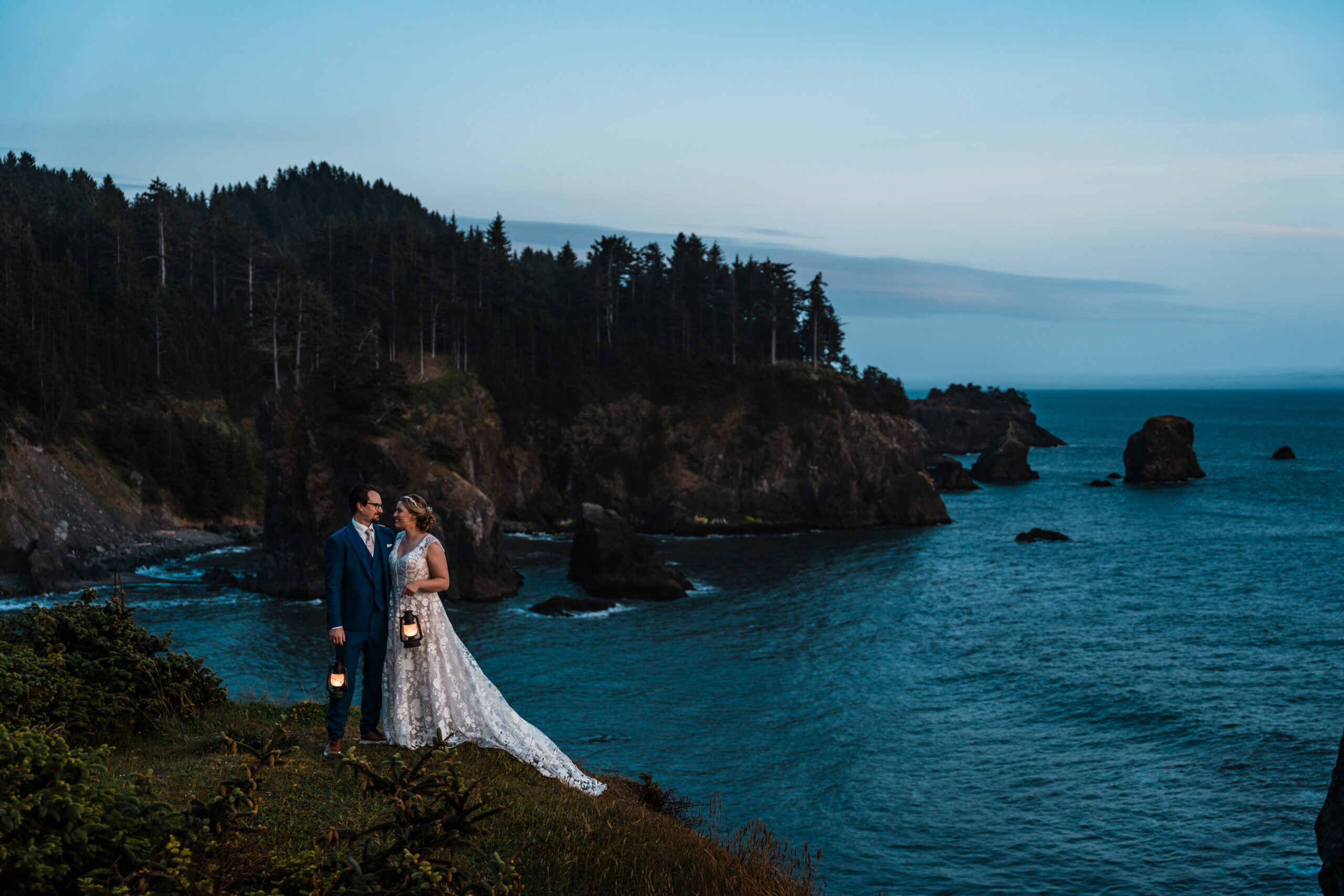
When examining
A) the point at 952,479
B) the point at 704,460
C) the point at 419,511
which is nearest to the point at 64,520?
the point at 704,460

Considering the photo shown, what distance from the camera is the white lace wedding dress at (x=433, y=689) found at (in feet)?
33.5

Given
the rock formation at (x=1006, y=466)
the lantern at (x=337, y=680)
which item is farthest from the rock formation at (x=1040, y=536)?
the lantern at (x=337, y=680)

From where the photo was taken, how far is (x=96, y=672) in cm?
1095

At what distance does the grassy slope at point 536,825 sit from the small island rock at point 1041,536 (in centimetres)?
6935

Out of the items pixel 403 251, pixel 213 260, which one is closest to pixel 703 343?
pixel 403 251

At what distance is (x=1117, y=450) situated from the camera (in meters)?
157

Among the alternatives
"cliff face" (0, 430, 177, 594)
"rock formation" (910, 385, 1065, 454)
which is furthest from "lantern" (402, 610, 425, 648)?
"rock formation" (910, 385, 1065, 454)

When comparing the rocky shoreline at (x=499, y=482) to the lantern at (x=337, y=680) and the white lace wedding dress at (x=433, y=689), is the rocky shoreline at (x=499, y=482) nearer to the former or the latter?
the white lace wedding dress at (x=433, y=689)

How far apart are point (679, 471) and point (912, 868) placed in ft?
205

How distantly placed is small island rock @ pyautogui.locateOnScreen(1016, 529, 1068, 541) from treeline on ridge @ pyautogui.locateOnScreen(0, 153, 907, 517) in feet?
71.6

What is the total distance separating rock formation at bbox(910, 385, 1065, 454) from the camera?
163 meters

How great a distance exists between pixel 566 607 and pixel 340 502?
1653 cm

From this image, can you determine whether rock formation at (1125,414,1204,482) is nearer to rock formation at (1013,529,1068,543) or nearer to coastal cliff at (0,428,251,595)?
rock formation at (1013,529,1068,543)

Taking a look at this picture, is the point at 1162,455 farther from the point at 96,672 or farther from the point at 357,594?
the point at 96,672
